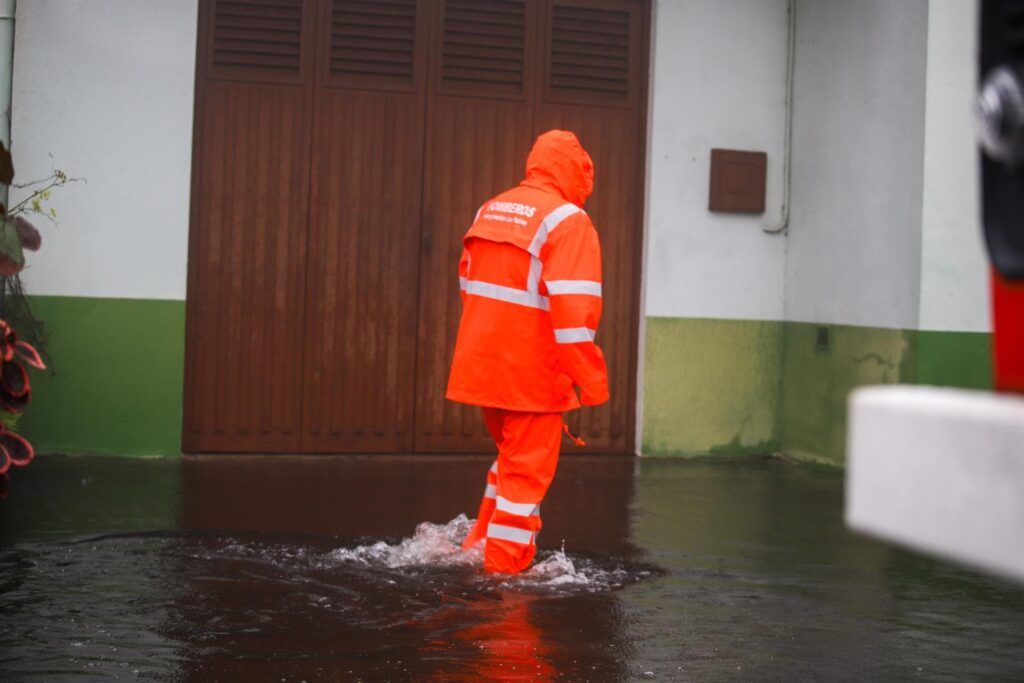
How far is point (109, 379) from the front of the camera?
9211 mm

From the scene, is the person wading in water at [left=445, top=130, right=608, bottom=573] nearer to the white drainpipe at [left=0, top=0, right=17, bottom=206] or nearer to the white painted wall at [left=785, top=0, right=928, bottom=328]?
the white painted wall at [left=785, top=0, right=928, bottom=328]

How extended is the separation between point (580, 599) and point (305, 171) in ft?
15.5

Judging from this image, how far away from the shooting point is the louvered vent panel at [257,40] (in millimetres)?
9383

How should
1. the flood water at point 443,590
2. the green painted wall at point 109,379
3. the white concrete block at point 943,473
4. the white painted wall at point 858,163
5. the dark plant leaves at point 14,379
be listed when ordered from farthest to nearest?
the green painted wall at point 109,379, the white painted wall at point 858,163, the dark plant leaves at point 14,379, the flood water at point 443,590, the white concrete block at point 943,473

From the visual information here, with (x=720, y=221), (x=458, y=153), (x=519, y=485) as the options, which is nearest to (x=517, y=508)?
(x=519, y=485)

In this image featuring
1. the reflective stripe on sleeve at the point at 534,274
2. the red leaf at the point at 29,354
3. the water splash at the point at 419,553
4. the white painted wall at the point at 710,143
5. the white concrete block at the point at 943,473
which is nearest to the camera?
the white concrete block at the point at 943,473

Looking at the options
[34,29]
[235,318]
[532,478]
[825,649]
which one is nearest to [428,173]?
[235,318]

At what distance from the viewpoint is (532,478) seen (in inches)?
237

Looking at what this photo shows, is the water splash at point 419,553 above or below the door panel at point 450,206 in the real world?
below

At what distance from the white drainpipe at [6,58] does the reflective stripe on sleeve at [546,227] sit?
4325mm

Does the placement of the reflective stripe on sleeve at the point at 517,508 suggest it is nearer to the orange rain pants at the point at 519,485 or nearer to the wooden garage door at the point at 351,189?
the orange rain pants at the point at 519,485

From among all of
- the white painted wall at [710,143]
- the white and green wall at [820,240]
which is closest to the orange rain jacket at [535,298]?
the white and green wall at [820,240]

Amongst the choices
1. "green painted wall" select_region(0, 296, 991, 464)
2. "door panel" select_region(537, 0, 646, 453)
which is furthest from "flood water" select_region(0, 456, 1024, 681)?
"door panel" select_region(537, 0, 646, 453)

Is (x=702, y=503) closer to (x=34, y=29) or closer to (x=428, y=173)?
(x=428, y=173)
